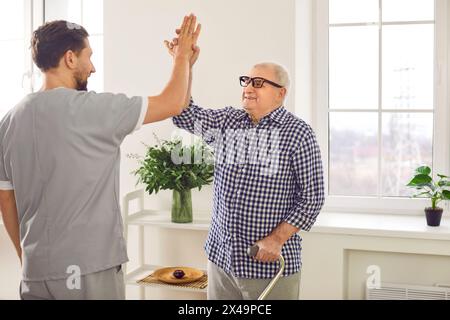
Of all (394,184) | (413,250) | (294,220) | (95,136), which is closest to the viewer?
(95,136)

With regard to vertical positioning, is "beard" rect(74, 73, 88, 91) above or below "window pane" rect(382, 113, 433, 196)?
above

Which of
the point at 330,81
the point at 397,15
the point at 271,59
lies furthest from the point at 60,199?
the point at 397,15

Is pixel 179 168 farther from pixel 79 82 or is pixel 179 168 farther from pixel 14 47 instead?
pixel 14 47

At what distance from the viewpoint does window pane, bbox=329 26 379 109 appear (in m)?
2.91

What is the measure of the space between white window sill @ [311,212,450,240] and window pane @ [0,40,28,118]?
6.35 feet

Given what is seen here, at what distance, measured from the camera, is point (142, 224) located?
8.82ft

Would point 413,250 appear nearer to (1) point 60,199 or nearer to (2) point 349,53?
(2) point 349,53

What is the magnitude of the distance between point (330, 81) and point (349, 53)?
17 cm

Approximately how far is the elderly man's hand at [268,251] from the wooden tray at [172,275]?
0.70 meters

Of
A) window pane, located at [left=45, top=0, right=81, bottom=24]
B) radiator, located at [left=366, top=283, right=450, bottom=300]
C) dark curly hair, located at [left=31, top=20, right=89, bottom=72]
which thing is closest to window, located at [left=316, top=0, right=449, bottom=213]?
radiator, located at [left=366, top=283, right=450, bottom=300]

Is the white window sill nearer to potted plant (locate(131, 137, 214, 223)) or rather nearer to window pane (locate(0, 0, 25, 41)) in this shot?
potted plant (locate(131, 137, 214, 223))

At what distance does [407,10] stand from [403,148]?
0.67 meters

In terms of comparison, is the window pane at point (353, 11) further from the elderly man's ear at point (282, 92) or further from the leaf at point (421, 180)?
the elderly man's ear at point (282, 92)

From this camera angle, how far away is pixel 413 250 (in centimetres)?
246
